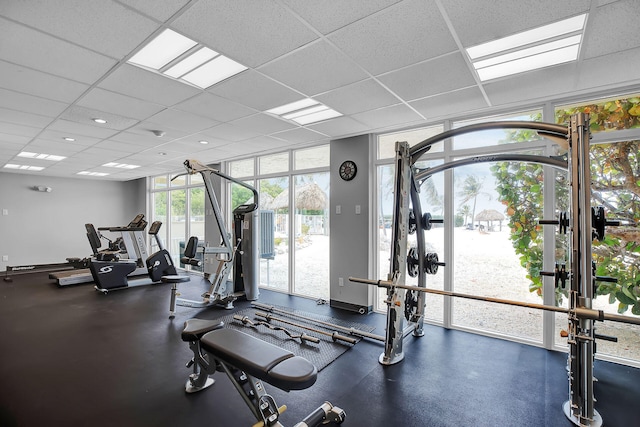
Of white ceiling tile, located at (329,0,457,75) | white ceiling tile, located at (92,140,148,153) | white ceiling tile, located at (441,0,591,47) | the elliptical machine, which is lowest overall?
the elliptical machine

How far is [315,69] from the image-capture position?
2.43 metres

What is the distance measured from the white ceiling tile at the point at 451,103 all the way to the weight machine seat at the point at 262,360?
8.80ft

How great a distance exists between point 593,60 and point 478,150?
1328 millimetres

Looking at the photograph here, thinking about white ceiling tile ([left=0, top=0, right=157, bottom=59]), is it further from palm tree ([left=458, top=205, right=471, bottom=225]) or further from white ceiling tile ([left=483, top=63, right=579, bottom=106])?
palm tree ([left=458, top=205, right=471, bottom=225])

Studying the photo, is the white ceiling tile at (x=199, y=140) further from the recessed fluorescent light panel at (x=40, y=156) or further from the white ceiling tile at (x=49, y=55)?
the recessed fluorescent light panel at (x=40, y=156)

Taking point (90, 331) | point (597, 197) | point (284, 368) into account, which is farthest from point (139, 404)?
point (597, 197)

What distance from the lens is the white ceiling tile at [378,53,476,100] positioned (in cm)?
233

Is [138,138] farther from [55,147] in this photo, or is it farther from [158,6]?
[158,6]

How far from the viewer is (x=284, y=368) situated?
1.53 metres

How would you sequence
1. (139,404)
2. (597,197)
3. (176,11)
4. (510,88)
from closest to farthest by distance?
(176,11) < (139,404) < (510,88) < (597,197)

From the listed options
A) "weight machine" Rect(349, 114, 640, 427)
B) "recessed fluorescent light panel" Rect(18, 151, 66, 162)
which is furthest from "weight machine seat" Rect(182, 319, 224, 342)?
"recessed fluorescent light panel" Rect(18, 151, 66, 162)

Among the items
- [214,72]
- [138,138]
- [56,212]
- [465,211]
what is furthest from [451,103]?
[56,212]

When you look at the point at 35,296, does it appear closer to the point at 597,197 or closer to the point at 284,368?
the point at 284,368

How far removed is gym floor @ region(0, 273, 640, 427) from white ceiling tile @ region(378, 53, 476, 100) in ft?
8.35
